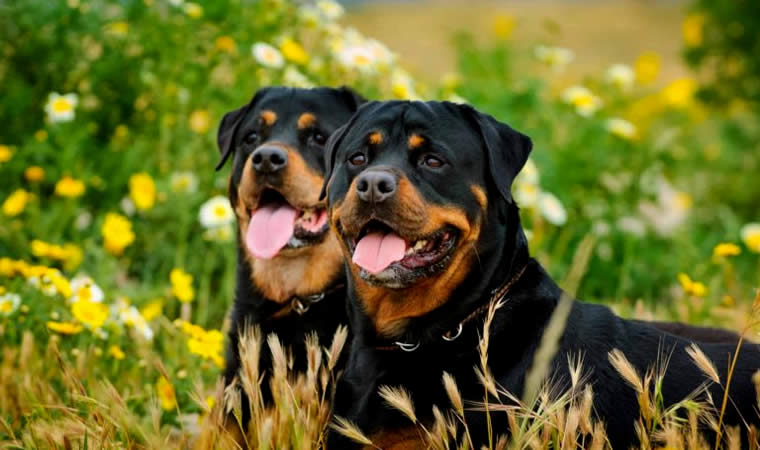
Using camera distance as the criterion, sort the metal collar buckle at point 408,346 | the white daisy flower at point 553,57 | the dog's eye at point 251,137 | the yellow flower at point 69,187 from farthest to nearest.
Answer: the white daisy flower at point 553,57
the yellow flower at point 69,187
the dog's eye at point 251,137
the metal collar buckle at point 408,346

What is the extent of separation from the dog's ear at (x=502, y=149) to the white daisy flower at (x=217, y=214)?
2.47 meters

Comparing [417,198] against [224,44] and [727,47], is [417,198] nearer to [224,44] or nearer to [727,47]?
[224,44]

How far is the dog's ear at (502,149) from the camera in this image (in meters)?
3.44

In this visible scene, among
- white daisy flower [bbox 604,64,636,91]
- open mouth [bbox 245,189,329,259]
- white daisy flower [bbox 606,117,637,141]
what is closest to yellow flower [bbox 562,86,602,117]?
white daisy flower [bbox 606,117,637,141]

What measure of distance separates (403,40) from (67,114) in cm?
2500

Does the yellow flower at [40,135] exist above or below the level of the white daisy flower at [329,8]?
below

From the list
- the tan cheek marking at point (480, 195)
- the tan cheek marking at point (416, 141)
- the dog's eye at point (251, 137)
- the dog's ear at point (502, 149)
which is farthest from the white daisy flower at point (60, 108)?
the tan cheek marking at point (480, 195)

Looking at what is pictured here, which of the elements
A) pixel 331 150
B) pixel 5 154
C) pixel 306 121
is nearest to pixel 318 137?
pixel 306 121

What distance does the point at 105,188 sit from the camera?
20.8ft

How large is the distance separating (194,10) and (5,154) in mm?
1591

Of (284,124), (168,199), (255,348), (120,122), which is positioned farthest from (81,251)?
(255,348)

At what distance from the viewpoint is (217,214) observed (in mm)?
5672

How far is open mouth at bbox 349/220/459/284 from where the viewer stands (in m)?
3.36

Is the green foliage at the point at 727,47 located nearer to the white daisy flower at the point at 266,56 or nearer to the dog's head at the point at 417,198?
the white daisy flower at the point at 266,56
